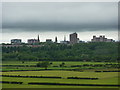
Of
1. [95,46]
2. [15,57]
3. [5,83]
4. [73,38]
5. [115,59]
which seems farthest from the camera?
[73,38]

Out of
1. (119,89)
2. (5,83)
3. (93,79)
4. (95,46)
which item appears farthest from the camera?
(95,46)

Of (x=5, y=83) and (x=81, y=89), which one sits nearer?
(x=81, y=89)

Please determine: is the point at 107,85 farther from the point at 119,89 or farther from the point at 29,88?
the point at 29,88

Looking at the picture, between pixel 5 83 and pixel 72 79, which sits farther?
pixel 72 79

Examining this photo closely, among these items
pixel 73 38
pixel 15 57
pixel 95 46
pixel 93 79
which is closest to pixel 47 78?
pixel 93 79

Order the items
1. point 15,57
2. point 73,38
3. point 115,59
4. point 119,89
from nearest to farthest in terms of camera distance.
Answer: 1. point 119,89
2. point 115,59
3. point 15,57
4. point 73,38

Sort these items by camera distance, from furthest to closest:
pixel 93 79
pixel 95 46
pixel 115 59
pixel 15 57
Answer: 1. pixel 95 46
2. pixel 15 57
3. pixel 115 59
4. pixel 93 79

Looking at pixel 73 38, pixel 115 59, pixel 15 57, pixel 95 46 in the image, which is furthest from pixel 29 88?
pixel 73 38

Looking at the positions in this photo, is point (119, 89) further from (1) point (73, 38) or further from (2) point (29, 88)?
(1) point (73, 38)
